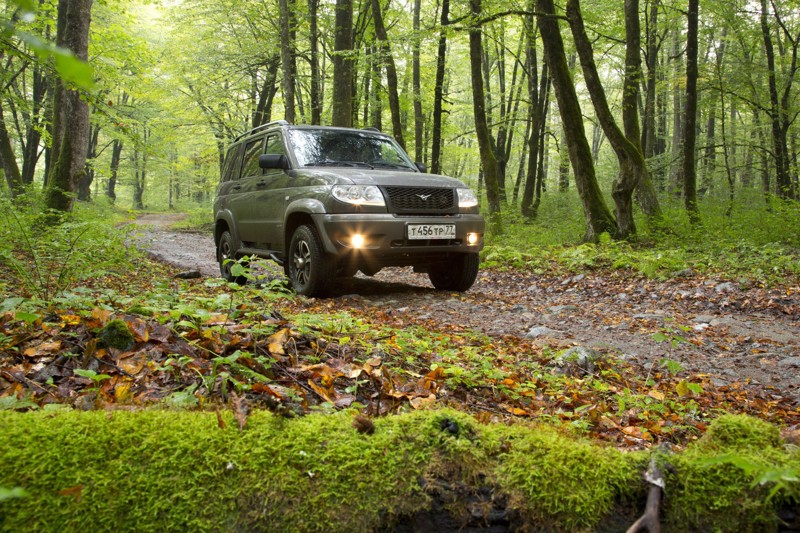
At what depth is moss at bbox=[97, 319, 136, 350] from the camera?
8.43ft

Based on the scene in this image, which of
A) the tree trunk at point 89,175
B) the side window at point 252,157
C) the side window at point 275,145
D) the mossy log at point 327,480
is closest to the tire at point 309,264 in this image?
the side window at point 275,145

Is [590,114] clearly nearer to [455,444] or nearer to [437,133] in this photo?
[437,133]

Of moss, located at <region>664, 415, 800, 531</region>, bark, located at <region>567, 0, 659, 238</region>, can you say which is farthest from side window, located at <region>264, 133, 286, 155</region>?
bark, located at <region>567, 0, 659, 238</region>

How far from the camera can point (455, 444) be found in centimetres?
148

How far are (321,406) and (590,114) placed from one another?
167 ft

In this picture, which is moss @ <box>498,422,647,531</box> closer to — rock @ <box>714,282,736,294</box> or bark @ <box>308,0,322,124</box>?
rock @ <box>714,282,736,294</box>

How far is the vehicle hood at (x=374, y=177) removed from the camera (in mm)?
5695

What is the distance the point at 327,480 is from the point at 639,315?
5150mm

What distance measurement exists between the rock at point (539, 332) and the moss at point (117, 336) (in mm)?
3220

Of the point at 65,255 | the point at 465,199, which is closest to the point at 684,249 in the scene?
the point at 465,199

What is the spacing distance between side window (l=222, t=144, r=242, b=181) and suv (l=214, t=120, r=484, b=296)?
72cm

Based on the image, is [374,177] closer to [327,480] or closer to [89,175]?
[327,480]

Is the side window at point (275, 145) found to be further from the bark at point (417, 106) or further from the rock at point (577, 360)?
the bark at point (417, 106)

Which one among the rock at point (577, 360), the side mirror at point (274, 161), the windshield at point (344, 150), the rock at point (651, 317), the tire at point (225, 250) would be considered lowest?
the rock at point (577, 360)
